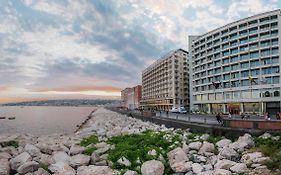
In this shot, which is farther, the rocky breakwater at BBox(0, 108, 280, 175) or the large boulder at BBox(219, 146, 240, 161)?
the large boulder at BBox(219, 146, 240, 161)

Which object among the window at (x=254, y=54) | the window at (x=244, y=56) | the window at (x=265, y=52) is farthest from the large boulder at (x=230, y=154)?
the window at (x=244, y=56)

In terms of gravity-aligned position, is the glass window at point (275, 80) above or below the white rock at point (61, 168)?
above

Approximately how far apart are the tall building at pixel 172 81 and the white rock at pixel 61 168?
100.0m

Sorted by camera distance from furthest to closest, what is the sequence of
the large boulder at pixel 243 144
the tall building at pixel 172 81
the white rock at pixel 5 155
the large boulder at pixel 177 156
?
1. the tall building at pixel 172 81
2. the large boulder at pixel 243 144
3. the white rock at pixel 5 155
4. the large boulder at pixel 177 156

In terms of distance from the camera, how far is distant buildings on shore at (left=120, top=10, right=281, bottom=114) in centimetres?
7069

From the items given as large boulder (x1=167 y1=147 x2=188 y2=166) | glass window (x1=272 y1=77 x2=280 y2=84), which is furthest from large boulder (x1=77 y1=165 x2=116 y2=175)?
glass window (x1=272 y1=77 x2=280 y2=84)

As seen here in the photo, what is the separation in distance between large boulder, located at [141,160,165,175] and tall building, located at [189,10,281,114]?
165 ft

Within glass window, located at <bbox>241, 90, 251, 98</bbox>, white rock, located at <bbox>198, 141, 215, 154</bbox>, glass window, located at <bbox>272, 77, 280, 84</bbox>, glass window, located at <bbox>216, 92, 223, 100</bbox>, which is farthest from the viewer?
glass window, located at <bbox>216, 92, 223, 100</bbox>

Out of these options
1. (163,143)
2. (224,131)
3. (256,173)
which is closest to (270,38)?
(224,131)

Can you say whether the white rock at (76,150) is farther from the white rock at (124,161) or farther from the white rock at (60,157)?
the white rock at (124,161)

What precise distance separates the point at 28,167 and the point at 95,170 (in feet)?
11.9

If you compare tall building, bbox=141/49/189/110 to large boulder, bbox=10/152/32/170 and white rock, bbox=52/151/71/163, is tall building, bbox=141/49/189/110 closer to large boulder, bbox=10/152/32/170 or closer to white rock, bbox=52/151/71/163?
white rock, bbox=52/151/71/163

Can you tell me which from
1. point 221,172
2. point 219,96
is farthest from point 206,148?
point 219,96

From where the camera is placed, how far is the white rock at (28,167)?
15.9 metres
